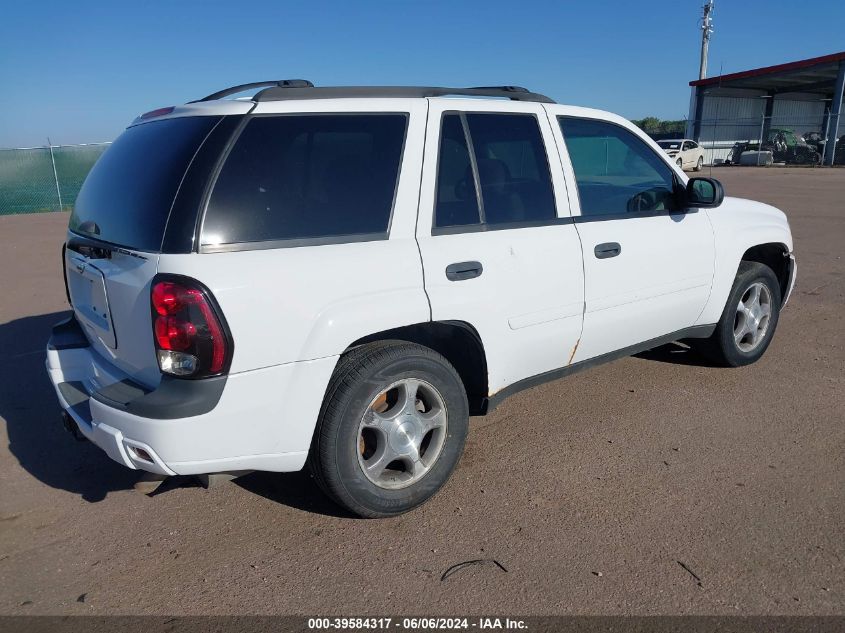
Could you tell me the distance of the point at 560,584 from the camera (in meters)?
2.69

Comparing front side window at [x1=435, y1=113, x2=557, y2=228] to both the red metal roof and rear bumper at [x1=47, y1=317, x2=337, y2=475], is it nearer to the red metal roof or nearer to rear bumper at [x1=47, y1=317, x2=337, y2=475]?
rear bumper at [x1=47, y1=317, x2=337, y2=475]

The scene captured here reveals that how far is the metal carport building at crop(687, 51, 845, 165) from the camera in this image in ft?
112

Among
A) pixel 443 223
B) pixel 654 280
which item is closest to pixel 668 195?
pixel 654 280

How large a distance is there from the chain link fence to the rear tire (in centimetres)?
1868

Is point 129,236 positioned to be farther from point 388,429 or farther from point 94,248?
point 388,429

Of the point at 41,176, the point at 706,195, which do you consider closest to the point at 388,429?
the point at 706,195

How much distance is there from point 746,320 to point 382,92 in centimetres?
325

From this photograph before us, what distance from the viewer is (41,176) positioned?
64.6ft

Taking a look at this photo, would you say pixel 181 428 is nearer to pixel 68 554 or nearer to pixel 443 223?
pixel 68 554

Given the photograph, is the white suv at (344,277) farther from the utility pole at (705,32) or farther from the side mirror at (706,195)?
the utility pole at (705,32)

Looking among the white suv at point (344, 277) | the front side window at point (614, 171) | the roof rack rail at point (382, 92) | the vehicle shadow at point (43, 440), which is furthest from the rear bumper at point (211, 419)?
the front side window at point (614, 171)

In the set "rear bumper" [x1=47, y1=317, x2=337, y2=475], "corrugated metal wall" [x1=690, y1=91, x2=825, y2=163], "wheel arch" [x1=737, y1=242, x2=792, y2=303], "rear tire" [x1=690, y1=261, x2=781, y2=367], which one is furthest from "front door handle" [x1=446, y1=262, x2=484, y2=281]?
"corrugated metal wall" [x1=690, y1=91, x2=825, y2=163]

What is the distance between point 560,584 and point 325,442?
3.63 ft

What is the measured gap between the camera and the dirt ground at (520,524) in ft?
8.70
